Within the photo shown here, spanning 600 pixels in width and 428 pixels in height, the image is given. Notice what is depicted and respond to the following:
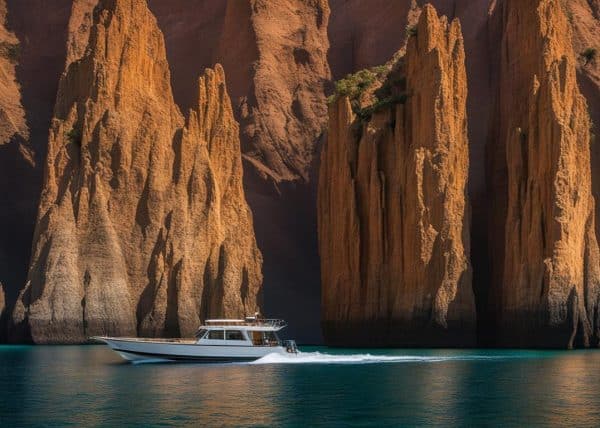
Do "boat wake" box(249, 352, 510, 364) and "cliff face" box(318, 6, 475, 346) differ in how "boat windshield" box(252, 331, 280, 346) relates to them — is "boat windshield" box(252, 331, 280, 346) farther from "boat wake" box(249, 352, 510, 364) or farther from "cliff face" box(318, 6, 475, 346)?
"cliff face" box(318, 6, 475, 346)

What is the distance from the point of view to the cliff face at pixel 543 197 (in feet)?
233

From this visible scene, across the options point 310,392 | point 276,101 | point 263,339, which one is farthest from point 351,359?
point 276,101

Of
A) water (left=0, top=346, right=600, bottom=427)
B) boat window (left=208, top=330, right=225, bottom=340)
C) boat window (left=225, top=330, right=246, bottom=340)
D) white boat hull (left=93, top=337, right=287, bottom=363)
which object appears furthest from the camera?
boat window (left=225, top=330, right=246, bottom=340)

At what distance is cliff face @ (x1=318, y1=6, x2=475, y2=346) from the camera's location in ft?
241

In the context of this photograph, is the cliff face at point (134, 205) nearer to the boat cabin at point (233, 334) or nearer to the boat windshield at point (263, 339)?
the boat windshield at point (263, 339)

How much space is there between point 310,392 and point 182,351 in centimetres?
1640

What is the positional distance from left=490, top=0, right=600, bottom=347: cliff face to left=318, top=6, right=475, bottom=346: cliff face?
3.45m

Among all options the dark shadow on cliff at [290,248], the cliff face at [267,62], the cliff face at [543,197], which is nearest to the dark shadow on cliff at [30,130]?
the cliff face at [267,62]

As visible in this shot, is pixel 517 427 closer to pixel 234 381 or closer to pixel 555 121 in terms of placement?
pixel 234 381

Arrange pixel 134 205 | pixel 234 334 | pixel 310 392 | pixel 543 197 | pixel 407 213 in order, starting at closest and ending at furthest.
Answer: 1. pixel 310 392
2. pixel 234 334
3. pixel 543 197
4. pixel 407 213
5. pixel 134 205

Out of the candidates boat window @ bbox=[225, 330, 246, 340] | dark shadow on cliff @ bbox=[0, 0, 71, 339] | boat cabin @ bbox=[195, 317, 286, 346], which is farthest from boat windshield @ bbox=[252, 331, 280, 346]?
dark shadow on cliff @ bbox=[0, 0, 71, 339]

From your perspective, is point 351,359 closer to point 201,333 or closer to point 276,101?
point 201,333

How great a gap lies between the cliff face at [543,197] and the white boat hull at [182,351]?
2279cm

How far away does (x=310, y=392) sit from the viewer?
133 feet
